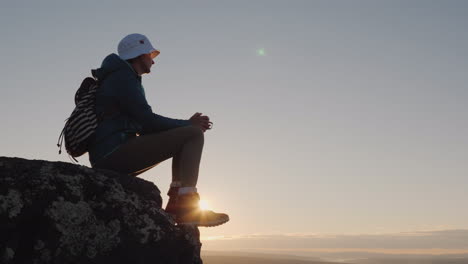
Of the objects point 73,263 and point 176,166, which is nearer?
point 73,263

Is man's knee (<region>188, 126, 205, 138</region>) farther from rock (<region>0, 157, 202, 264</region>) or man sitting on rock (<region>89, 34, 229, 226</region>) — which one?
rock (<region>0, 157, 202, 264</region>)

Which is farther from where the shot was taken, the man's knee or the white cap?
the white cap

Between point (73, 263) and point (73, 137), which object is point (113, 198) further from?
point (73, 137)

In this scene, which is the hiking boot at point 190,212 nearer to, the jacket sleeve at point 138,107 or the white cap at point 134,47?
the jacket sleeve at point 138,107

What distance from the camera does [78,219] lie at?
15.3ft

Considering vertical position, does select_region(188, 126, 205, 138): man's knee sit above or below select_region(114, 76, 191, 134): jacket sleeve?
below

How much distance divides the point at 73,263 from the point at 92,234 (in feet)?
0.99

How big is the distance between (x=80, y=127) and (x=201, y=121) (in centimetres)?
143

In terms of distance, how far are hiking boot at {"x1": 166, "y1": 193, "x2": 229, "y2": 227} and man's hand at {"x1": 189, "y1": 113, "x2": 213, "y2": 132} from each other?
84 centimetres

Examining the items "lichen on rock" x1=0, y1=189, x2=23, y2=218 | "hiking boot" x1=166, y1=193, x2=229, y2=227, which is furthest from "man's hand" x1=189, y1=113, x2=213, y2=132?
"lichen on rock" x1=0, y1=189, x2=23, y2=218

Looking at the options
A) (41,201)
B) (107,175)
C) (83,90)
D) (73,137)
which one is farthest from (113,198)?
(83,90)

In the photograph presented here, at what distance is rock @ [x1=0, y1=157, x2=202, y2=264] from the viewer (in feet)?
14.5

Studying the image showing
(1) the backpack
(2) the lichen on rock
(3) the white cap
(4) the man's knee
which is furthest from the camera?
(3) the white cap

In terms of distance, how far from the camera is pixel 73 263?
455cm
